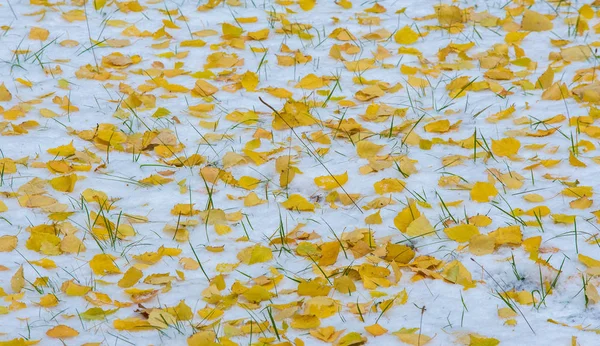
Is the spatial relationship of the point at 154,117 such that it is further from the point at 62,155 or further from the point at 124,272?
the point at 124,272

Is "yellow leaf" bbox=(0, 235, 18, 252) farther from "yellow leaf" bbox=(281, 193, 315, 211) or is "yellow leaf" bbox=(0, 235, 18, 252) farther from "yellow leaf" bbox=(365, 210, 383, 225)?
"yellow leaf" bbox=(365, 210, 383, 225)

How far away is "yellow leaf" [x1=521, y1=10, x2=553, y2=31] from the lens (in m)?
4.84

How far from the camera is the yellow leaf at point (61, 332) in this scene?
249 cm

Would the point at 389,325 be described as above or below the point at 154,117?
above

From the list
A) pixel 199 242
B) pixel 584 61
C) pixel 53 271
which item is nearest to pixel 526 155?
pixel 584 61

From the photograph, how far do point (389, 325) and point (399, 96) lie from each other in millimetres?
1830

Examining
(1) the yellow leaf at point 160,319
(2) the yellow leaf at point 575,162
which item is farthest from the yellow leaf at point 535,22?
(1) the yellow leaf at point 160,319

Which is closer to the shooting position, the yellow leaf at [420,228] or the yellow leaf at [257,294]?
the yellow leaf at [257,294]

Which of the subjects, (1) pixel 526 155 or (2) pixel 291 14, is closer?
(1) pixel 526 155

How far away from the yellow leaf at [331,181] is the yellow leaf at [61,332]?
1233 millimetres

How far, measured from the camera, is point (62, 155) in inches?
143

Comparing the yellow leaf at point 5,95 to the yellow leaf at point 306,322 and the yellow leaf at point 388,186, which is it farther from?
the yellow leaf at point 306,322

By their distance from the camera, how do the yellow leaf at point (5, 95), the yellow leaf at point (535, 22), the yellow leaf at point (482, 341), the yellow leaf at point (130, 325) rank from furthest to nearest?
the yellow leaf at point (535, 22) < the yellow leaf at point (5, 95) < the yellow leaf at point (130, 325) < the yellow leaf at point (482, 341)

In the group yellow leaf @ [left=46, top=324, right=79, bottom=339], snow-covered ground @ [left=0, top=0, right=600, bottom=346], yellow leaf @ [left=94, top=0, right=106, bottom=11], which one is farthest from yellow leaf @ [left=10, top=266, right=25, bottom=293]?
yellow leaf @ [left=94, top=0, right=106, bottom=11]
